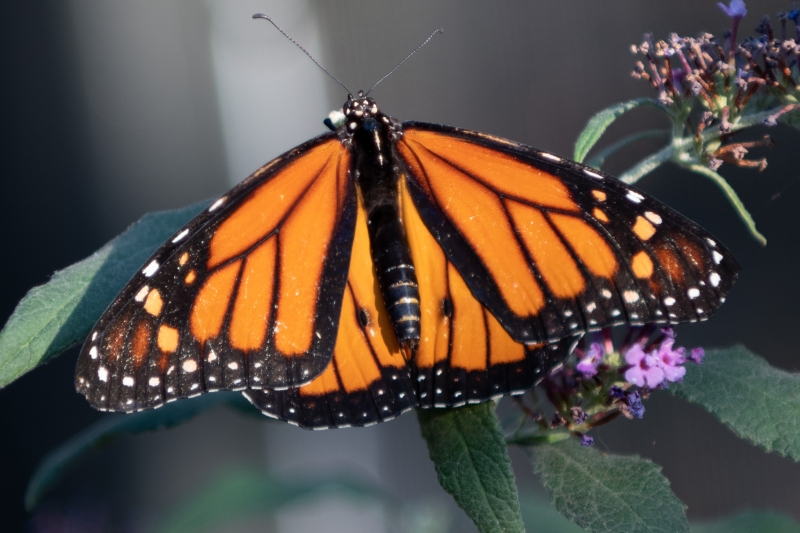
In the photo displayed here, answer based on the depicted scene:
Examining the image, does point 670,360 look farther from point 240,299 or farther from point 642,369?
point 240,299

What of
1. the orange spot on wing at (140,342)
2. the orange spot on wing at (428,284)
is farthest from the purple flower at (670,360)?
the orange spot on wing at (140,342)

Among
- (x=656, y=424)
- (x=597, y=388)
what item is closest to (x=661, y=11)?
(x=656, y=424)

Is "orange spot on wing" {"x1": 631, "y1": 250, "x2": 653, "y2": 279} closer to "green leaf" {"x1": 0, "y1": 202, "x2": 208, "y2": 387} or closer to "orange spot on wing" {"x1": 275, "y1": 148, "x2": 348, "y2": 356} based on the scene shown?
"orange spot on wing" {"x1": 275, "y1": 148, "x2": 348, "y2": 356}

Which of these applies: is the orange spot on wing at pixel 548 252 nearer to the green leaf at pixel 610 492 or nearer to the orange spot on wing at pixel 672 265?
the orange spot on wing at pixel 672 265

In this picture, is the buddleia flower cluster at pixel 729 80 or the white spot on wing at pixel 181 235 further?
the buddleia flower cluster at pixel 729 80

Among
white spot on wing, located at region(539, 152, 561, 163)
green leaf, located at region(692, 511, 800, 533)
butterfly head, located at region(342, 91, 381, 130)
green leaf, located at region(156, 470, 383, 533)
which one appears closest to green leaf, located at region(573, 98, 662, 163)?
white spot on wing, located at region(539, 152, 561, 163)
